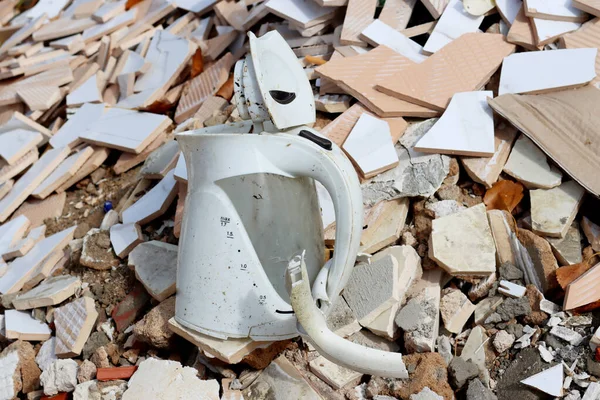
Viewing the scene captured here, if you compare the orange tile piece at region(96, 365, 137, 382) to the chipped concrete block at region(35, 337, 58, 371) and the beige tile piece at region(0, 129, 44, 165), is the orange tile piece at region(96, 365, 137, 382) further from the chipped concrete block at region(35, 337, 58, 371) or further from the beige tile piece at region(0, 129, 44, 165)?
the beige tile piece at region(0, 129, 44, 165)

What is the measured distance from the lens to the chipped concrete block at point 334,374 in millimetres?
2807

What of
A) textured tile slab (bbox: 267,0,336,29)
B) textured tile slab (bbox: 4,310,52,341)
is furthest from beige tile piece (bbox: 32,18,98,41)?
textured tile slab (bbox: 4,310,52,341)

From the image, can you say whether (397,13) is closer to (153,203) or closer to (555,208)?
(555,208)

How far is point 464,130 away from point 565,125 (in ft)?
1.53

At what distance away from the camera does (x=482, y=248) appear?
9.88 feet

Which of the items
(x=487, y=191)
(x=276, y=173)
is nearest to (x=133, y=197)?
(x=276, y=173)

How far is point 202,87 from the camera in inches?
186

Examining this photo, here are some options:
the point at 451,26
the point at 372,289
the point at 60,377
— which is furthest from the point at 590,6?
the point at 60,377

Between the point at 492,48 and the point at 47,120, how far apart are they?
3.28 m

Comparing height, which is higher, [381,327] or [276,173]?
[276,173]

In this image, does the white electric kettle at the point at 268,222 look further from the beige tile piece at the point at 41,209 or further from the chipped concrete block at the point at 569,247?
the beige tile piece at the point at 41,209

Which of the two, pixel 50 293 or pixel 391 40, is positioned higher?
pixel 391 40

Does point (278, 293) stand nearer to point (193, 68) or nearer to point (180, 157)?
point (180, 157)

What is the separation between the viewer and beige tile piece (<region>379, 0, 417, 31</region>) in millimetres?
4148
